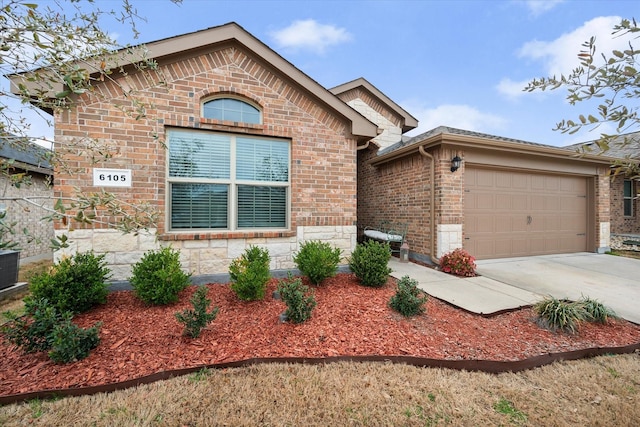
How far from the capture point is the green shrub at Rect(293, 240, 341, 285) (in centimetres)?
466

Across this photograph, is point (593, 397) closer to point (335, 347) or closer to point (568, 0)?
point (335, 347)

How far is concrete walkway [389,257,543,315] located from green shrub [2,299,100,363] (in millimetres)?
4763

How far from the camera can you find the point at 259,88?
525 centimetres

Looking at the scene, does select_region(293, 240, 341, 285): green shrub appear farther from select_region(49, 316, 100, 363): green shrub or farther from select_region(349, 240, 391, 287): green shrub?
select_region(49, 316, 100, 363): green shrub

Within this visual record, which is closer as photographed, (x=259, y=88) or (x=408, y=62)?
(x=259, y=88)

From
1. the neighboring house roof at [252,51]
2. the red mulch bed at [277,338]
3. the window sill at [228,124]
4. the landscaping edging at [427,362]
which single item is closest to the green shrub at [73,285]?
the red mulch bed at [277,338]

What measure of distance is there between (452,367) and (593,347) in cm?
186

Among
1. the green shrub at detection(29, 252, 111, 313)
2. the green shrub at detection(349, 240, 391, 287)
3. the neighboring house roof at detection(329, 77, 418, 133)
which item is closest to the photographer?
the green shrub at detection(29, 252, 111, 313)

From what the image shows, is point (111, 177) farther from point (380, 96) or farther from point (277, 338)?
point (380, 96)

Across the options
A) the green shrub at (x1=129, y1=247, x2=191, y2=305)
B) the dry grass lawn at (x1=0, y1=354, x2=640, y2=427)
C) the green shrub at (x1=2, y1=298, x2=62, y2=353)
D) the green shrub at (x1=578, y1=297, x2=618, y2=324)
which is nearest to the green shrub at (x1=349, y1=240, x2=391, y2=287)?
the dry grass lawn at (x1=0, y1=354, x2=640, y2=427)

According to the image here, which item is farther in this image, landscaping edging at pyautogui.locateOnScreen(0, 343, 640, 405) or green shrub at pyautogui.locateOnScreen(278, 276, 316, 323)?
green shrub at pyautogui.locateOnScreen(278, 276, 316, 323)

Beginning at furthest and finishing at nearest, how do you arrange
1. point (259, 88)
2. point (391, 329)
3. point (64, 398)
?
1. point (259, 88)
2. point (391, 329)
3. point (64, 398)

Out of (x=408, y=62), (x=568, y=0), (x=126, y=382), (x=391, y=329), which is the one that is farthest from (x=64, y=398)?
(x=408, y=62)

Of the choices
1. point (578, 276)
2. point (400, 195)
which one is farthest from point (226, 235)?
point (578, 276)
